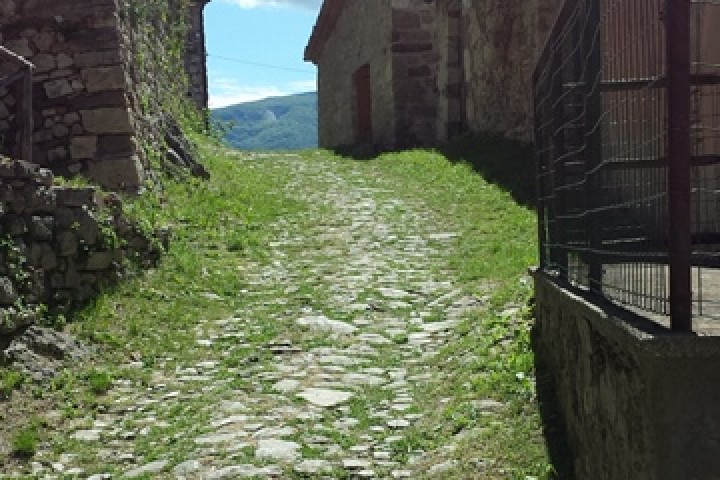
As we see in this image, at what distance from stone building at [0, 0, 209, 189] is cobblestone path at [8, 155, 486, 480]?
Answer: 2.16 meters

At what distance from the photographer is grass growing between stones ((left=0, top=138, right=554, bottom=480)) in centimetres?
426

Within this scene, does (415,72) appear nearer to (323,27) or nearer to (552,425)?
(323,27)

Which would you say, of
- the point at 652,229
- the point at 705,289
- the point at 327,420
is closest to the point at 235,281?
the point at 327,420

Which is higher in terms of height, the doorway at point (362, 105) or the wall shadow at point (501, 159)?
the doorway at point (362, 105)

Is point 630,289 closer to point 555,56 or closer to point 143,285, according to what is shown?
point 555,56

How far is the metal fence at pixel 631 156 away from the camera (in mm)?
2150

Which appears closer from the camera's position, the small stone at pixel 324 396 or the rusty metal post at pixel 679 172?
the rusty metal post at pixel 679 172

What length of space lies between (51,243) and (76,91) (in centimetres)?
325

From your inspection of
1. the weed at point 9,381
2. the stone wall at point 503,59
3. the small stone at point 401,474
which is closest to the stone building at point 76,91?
the weed at point 9,381

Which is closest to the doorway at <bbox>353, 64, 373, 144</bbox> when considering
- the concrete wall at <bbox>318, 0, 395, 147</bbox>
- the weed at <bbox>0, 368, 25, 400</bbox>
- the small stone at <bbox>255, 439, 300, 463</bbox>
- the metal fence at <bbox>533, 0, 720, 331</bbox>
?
the concrete wall at <bbox>318, 0, 395, 147</bbox>

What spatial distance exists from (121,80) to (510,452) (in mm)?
6996

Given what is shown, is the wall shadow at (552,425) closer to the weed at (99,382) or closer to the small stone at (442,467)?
the small stone at (442,467)

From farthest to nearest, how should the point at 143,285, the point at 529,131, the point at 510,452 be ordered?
the point at 529,131, the point at 143,285, the point at 510,452

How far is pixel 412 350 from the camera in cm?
579
